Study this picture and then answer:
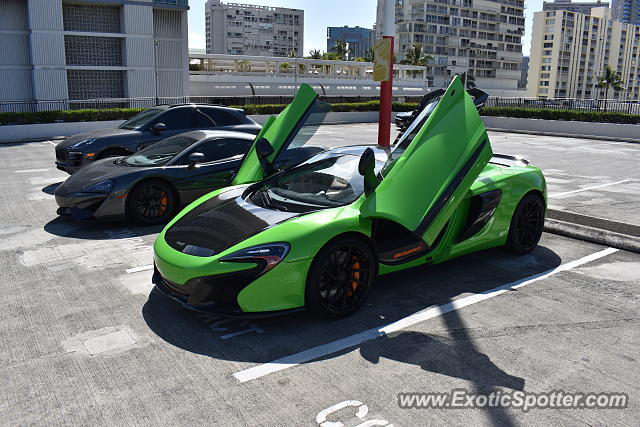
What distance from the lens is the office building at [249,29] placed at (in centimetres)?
14950

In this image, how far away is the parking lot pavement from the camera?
11.3 feet

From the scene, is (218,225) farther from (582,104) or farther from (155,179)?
(582,104)

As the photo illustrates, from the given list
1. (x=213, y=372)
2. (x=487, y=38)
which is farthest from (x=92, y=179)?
(x=487, y=38)

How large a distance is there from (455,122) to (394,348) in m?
2.02

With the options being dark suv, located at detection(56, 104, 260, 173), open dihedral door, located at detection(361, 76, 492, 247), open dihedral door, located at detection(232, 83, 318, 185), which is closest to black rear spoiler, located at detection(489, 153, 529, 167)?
open dihedral door, located at detection(361, 76, 492, 247)

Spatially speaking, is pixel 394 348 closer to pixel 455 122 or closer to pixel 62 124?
pixel 455 122

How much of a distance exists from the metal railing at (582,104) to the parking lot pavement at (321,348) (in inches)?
881

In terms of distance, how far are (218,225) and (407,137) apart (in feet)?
6.23

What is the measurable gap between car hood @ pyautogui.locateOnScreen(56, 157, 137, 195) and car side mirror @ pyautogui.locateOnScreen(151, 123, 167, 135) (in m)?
2.67

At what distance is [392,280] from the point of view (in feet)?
18.8

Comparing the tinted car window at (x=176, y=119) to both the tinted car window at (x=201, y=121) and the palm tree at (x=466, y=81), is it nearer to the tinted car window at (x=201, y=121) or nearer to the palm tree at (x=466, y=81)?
the tinted car window at (x=201, y=121)

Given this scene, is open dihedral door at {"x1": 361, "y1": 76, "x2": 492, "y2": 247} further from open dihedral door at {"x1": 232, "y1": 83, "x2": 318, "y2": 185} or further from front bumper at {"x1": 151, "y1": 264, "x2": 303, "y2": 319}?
open dihedral door at {"x1": 232, "y1": 83, "x2": 318, "y2": 185}

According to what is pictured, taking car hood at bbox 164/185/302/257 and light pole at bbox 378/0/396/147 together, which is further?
light pole at bbox 378/0/396/147

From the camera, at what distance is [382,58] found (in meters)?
9.71
